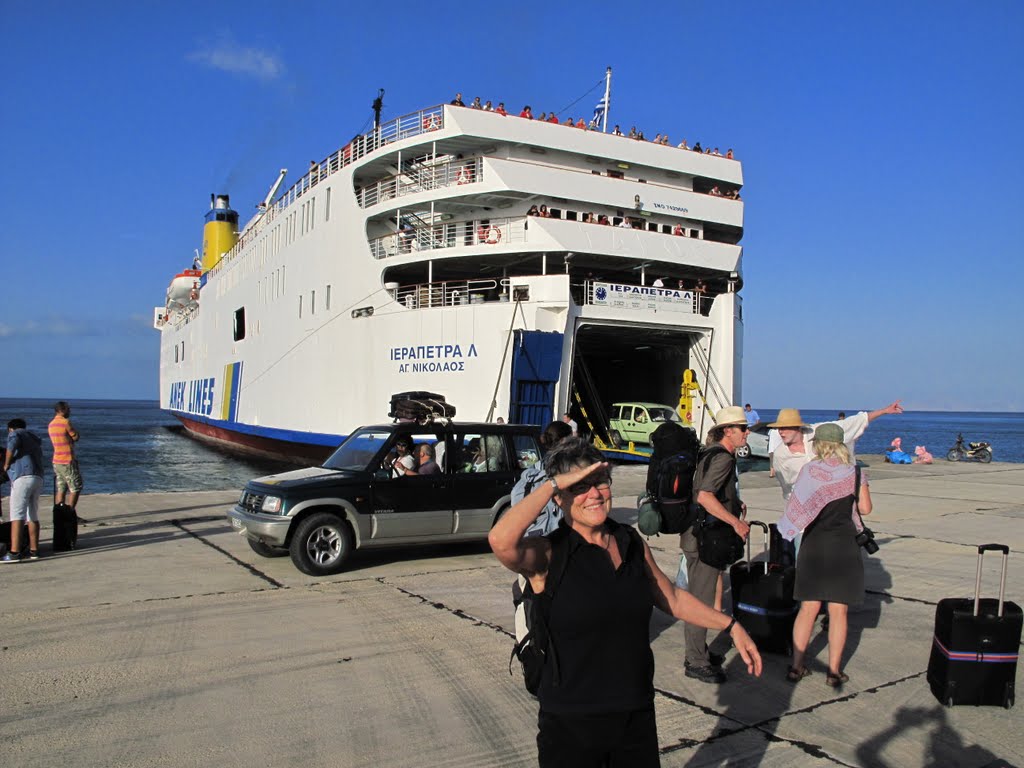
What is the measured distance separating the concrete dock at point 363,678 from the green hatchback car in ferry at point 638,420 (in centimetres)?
1538

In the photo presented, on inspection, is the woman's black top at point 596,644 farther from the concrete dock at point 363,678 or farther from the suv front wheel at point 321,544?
the suv front wheel at point 321,544

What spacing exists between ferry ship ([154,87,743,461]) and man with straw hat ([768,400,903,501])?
1187cm

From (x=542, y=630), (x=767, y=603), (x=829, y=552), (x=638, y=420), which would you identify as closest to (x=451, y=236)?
(x=638, y=420)

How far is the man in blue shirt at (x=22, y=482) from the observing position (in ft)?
25.7

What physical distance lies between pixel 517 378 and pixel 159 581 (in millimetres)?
11562

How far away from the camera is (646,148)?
68.9ft

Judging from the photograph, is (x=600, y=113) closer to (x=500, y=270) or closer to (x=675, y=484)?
(x=500, y=270)

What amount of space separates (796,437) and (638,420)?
60.5 feet

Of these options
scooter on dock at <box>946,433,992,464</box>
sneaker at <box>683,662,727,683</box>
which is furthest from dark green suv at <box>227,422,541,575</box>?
scooter on dock at <box>946,433,992,464</box>

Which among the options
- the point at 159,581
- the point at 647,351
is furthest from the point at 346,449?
the point at 647,351

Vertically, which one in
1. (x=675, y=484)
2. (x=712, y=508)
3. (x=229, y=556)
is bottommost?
(x=229, y=556)

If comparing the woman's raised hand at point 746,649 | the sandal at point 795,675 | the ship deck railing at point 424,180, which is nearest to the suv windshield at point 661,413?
the ship deck railing at point 424,180

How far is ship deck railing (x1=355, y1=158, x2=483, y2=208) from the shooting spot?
1984cm

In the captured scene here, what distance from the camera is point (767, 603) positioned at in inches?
201
